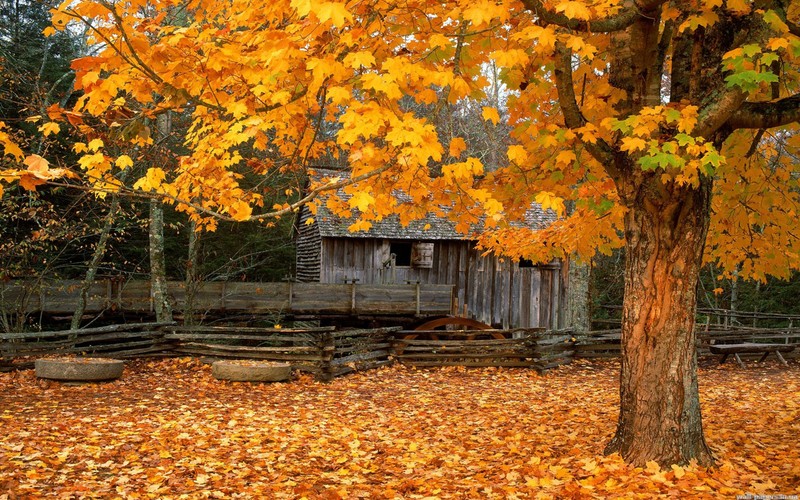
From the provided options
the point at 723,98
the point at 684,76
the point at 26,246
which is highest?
the point at 684,76

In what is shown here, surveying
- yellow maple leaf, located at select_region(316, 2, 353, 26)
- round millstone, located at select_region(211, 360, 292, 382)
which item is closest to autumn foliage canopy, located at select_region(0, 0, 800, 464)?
yellow maple leaf, located at select_region(316, 2, 353, 26)

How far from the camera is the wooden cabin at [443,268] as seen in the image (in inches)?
801

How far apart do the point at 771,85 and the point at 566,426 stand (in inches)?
179

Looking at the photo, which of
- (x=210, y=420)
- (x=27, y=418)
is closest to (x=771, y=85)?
(x=210, y=420)

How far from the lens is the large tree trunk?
19.4ft

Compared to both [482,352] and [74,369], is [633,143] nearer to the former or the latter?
[74,369]

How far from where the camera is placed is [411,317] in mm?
19109

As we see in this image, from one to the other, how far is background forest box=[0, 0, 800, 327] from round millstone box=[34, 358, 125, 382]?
9.59ft

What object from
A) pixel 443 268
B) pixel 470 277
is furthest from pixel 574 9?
pixel 470 277

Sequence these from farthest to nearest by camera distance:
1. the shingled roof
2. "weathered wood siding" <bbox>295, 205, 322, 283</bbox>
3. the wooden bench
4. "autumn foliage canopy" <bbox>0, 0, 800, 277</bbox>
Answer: "weathered wood siding" <bbox>295, 205, 322, 283</bbox>, the shingled roof, the wooden bench, "autumn foliage canopy" <bbox>0, 0, 800, 277</bbox>

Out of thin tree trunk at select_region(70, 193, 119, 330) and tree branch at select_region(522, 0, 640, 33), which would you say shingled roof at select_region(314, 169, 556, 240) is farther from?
tree branch at select_region(522, 0, 640, 33)

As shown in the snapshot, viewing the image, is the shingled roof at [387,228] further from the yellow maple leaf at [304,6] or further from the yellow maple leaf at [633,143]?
the yellow maple leaf at [304,6]

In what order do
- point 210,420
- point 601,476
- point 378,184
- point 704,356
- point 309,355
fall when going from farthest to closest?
point 704,356 → point 309,355 → point 210,420 → point 378,184 → point 601,476

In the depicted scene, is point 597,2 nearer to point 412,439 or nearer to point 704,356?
point 412,439
